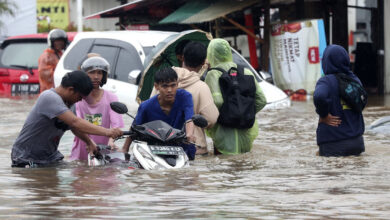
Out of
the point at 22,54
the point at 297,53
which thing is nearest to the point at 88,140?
the point at 22,54

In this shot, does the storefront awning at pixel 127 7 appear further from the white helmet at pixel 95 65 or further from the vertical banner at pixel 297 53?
the white helmet at pixel 95 65

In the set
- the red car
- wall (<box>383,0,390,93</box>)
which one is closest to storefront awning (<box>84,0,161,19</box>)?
the red car

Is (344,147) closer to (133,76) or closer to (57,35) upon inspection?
(133,76)

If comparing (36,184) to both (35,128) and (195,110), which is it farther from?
(195,110)

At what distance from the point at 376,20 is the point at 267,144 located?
10.8 meters

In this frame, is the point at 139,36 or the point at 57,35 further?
the point at 139,36

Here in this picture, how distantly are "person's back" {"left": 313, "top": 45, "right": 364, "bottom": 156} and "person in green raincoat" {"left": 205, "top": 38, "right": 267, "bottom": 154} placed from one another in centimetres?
79

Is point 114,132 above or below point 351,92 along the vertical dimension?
below

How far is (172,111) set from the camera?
319 inches

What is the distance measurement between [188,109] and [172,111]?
0.57ft

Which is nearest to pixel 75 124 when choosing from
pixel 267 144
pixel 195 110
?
pixel 195 110

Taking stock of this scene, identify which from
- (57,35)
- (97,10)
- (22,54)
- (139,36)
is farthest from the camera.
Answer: (97,10)

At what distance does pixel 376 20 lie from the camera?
69.6 ft

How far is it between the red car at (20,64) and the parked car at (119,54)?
375 cm
